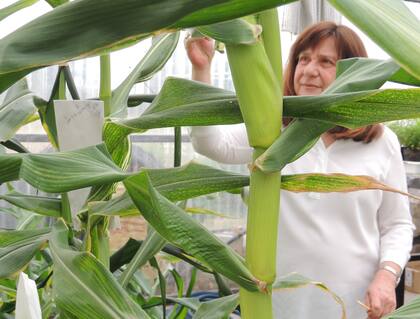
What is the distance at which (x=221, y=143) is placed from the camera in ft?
3.61

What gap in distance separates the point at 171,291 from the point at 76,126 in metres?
1.97

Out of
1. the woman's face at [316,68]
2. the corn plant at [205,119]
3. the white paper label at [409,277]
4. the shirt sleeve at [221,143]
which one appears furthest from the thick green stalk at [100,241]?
the white paper label at [409,277]

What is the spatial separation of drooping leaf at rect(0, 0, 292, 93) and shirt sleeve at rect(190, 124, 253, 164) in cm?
82

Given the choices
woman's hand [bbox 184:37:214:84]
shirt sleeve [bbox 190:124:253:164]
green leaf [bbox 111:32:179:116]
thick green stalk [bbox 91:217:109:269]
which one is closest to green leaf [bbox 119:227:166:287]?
thick green stalk [bbox 91:217:109:269]

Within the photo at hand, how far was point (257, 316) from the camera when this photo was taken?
33 cm

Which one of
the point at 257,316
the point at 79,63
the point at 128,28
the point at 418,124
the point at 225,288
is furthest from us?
the point at 418,124

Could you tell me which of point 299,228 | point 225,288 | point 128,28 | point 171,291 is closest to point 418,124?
point 171,291

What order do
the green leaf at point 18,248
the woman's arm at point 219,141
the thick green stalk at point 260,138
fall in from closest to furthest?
the thick green stalk at point 260,138
the green leaf at point 18,248
the woman's arm at point 219,141

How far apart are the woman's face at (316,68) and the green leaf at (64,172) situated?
0.77m

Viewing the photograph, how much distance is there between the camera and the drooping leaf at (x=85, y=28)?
20cm

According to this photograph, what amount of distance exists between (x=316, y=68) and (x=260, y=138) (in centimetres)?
78

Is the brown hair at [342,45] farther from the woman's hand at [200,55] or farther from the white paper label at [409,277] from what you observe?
the white paper label at [409,277]

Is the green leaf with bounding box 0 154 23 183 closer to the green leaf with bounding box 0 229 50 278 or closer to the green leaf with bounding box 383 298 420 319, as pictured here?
the green leaf with bounding box 0 229 50 278

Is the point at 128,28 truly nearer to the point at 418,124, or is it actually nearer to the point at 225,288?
the point at 225,288
